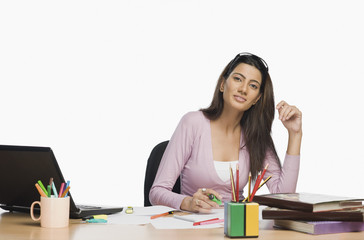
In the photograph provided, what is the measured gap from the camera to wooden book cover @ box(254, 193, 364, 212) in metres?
1.35

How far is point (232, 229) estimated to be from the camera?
50.1 inches

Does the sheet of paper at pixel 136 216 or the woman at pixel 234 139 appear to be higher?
the woman at pixel 234 139

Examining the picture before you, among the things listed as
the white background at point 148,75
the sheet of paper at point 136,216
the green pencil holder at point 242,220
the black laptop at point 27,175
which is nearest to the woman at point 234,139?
the sheet of paper at point 136,216

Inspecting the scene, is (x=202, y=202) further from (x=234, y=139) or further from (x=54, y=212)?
(x=234, y=139)

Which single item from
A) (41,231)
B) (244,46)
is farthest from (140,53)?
(41,231)

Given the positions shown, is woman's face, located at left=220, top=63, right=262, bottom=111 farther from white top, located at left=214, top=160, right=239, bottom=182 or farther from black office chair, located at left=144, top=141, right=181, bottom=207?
black office chair, located at left=144, top=141, right=181, bottom=207

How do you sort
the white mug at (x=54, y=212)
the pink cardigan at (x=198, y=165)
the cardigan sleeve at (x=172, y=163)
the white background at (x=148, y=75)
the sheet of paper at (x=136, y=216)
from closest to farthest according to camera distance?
the white mug at (x=54, y=212) → the sheet of paper at (x=136, y=216) → the cardigan sleeve at (x=172, y=163) → the pink cardigan at (x=198, y=165) → the white background at (x=148, y=75)

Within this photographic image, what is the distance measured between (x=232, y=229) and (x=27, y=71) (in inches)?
113

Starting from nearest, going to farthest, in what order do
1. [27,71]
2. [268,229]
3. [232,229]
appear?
[232,229] < [268,229] < [27,71]

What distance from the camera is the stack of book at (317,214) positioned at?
1343 mm

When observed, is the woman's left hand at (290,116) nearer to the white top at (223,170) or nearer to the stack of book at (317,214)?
the white top at (223,170)

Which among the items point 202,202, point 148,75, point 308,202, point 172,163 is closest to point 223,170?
point 172,163

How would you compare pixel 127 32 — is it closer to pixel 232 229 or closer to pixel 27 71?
pixel 27 71

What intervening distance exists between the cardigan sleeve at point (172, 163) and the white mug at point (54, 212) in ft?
2.12
